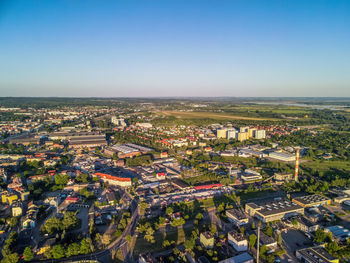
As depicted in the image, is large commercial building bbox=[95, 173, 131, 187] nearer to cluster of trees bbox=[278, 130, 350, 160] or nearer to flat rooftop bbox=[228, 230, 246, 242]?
flat rooftop bbox=[228, 230, 246, 242]

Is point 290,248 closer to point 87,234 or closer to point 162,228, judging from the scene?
point 162,228

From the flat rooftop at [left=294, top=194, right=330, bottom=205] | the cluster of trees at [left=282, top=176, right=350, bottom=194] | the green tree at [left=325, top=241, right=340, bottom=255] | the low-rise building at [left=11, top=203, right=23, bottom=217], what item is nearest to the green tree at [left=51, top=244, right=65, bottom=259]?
the low-rise building at [left=11, top=203, right=23, bottom=217]

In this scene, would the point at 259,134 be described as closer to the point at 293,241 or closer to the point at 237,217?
the point at 237,217

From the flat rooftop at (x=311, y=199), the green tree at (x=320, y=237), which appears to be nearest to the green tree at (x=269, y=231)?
the green tree at (x=320, y=237)

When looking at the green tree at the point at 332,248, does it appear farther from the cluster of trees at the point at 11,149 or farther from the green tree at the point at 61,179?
the cluster of trees at the point at 11,149

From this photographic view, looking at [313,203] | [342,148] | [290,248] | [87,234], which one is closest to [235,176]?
[313,203]

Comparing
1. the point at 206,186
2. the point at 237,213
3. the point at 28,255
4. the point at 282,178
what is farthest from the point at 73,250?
the point at 282,178
